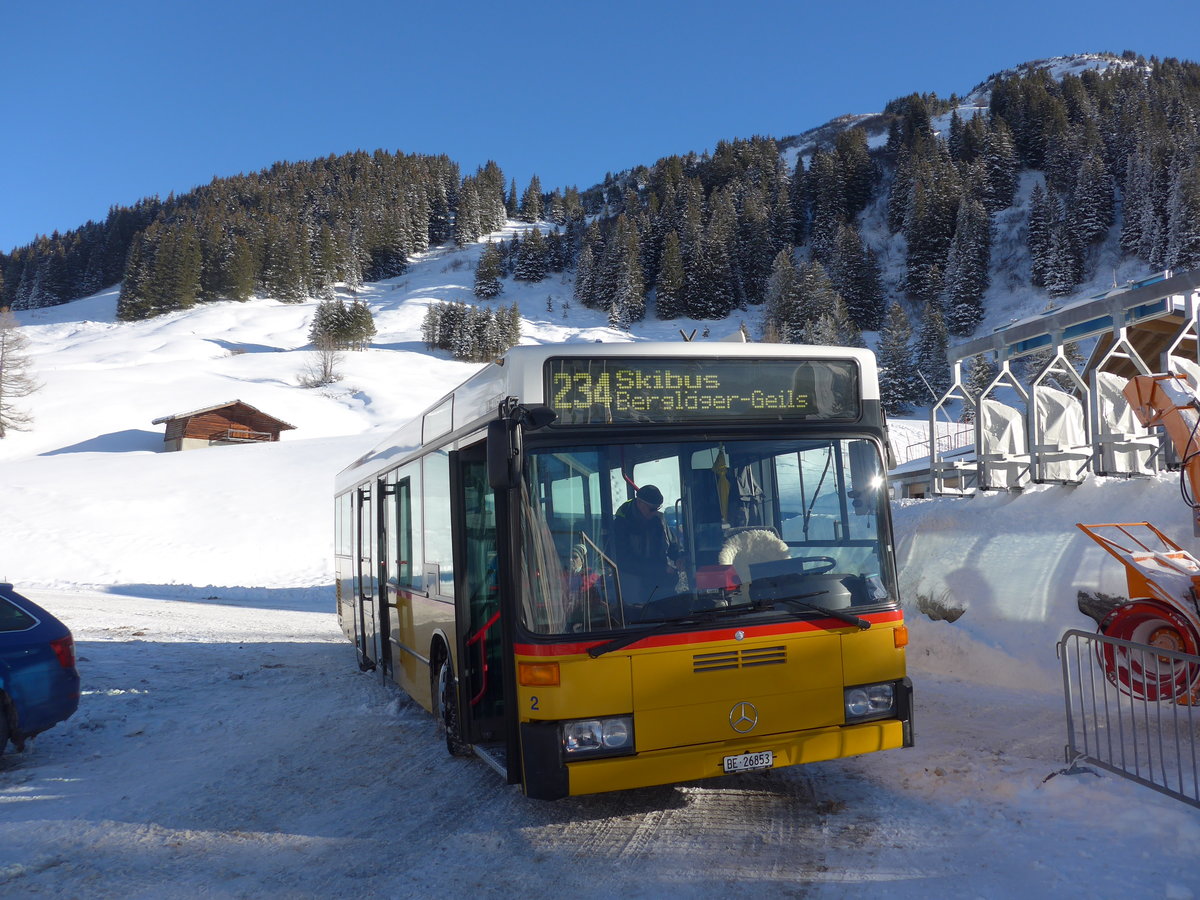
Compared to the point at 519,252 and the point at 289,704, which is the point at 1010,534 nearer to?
the point at 289,704

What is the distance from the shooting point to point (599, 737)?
15.4ft

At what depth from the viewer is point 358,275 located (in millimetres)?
137500

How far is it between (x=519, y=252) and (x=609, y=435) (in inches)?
5235

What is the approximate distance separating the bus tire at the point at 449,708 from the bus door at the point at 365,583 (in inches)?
119

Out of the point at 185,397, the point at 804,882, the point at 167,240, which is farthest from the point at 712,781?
the point at 167,240

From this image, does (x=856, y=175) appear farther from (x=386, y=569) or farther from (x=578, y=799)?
(x=578, y=799)

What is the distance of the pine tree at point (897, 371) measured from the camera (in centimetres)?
6350

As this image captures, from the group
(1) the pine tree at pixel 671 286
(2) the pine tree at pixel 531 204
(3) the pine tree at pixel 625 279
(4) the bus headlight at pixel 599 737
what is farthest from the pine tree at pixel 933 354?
(2) the pine tree at pixel 531 204

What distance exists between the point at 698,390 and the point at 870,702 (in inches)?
85.5

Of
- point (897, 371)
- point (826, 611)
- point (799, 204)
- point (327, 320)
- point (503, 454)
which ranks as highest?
point (799, 204)

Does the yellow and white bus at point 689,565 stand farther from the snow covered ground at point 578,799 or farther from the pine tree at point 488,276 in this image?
the pine tree at point 488,276

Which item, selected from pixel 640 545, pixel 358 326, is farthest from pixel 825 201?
pixel 640 545

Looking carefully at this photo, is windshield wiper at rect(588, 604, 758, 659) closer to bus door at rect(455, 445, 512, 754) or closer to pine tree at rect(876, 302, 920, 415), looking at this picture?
bus door at rect(455, 445, 512, 754)

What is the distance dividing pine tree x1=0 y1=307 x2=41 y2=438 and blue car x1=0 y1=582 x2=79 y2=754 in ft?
203
